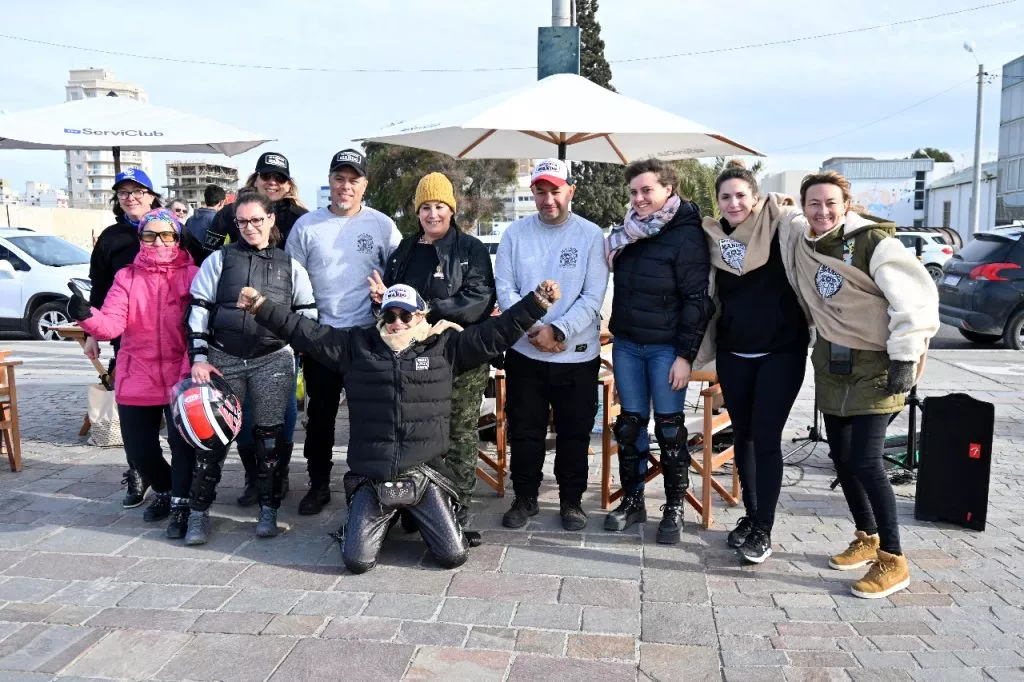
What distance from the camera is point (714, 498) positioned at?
5270 millimetres

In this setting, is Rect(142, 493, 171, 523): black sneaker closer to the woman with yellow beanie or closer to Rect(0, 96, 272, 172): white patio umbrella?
the woman with yellow beanie

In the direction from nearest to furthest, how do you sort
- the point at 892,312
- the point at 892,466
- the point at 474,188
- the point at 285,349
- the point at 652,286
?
1. the point at 892,312
2. the point at 652,286
3. the point at 285,349
4. the point at 892,466
5. the point at 474,188

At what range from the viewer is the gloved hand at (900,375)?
3.55 m

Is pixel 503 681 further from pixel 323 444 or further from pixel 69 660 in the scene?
pixel 323 444

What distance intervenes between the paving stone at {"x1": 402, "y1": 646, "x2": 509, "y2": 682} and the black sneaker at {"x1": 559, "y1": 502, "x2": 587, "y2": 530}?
4.73 ft

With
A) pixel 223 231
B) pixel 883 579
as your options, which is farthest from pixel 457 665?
pixel 223 231

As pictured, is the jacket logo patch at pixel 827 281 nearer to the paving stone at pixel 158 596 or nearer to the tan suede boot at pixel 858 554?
the tan suede boot at pixel 858 554

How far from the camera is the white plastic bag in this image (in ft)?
20.5

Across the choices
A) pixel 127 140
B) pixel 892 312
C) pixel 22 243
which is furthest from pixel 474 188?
pixel 892 312

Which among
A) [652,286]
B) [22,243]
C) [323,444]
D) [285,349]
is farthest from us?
[22,243]

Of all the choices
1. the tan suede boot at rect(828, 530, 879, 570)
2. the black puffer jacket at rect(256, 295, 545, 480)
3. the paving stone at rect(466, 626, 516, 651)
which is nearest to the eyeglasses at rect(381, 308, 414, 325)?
the black puffer jacket at rect(256, 295, 545, 480)

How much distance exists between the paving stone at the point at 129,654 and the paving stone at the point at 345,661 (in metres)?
0.48

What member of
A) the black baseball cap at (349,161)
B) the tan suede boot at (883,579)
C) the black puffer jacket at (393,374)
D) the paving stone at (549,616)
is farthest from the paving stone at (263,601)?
the tan suede boot at (883,579)

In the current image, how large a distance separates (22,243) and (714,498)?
12.3 metres
